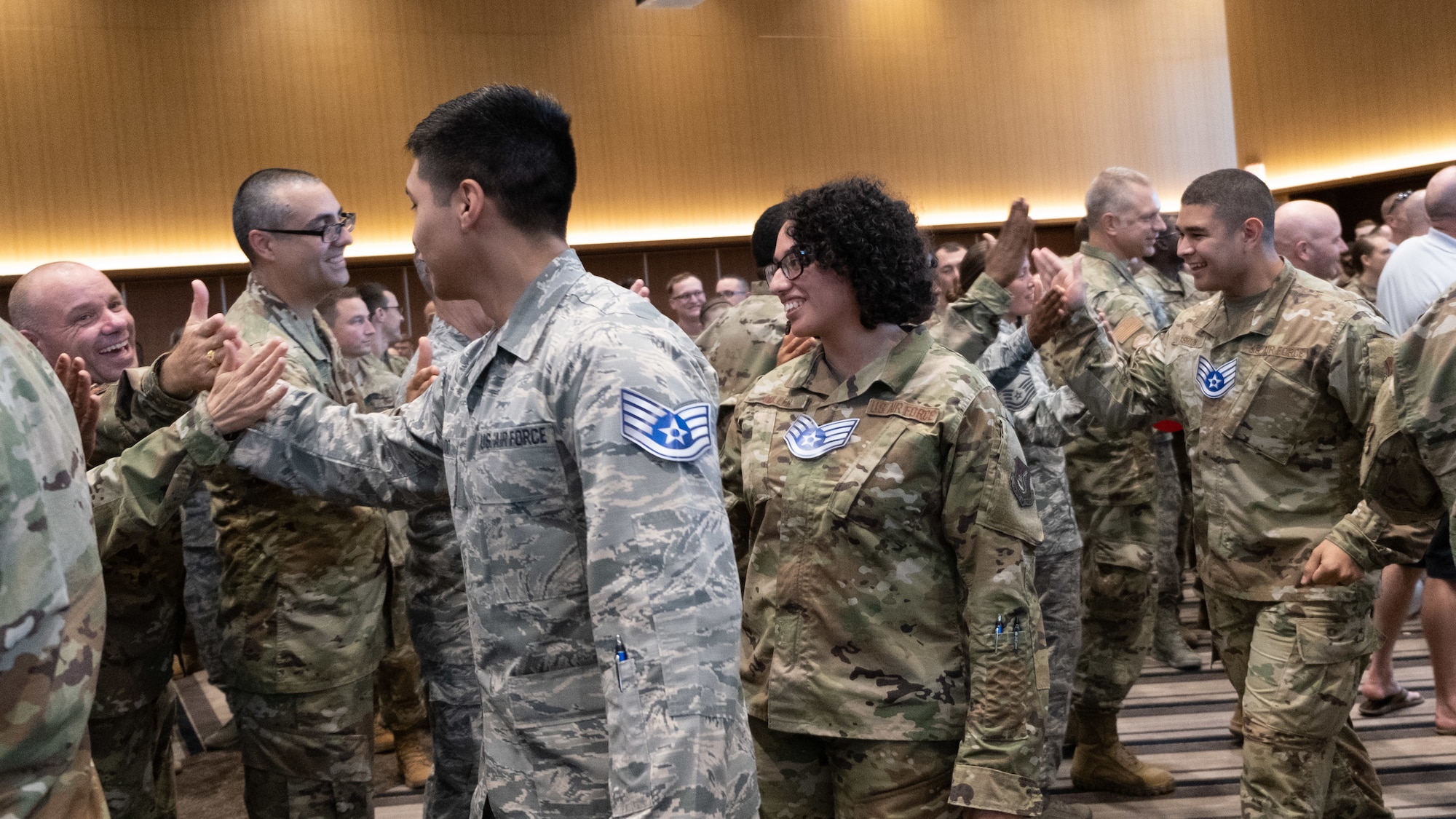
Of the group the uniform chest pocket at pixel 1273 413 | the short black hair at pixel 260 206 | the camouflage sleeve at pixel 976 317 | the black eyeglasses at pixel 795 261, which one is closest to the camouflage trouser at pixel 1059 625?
the camouflage sleeve at pixel 976 317

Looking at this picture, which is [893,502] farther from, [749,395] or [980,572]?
[749,395]

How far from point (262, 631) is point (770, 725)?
3.81 feet

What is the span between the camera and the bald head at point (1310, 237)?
4613 millimetres

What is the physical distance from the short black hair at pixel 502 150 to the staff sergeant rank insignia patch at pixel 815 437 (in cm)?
74

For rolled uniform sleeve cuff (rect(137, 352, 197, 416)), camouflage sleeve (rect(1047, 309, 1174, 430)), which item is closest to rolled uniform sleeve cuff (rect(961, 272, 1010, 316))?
camouflage sleeve (rect(1047, 309, 1174, 430))

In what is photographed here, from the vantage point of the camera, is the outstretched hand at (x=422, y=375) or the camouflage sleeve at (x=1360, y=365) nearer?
the outstretched hand at (x=422, y=375)

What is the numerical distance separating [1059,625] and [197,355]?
2.44 m

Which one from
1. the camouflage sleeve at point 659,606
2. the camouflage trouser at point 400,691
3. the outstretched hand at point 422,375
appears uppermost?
the outstretched hand at point 422,375

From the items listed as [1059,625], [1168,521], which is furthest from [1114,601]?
[1168,521]

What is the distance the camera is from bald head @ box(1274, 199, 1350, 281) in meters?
4.61

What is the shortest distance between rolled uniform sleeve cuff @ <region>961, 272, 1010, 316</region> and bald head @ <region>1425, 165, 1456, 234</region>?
4.98ft

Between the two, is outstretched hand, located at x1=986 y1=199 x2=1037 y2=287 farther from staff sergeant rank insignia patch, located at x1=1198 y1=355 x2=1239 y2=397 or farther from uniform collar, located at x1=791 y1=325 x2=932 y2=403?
uniform collar, located at x1=791 y1=325 x2=932 y2=403

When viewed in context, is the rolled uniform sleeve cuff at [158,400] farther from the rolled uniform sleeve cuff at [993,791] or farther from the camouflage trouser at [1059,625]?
the camouflage trouser at [1059,625]

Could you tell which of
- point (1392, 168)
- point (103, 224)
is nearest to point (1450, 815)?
point (1392, 168)
